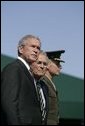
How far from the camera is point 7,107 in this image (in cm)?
413

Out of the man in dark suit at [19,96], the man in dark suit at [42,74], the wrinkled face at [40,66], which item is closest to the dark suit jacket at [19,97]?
the man in dark suit at [19,96]

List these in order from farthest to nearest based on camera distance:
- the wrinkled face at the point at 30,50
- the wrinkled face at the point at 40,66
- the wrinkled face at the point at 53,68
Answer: the wrinkled face at the point at 53,68
the wrinkled face at the point at 40,66
the wrinkled face at the point at 30,50

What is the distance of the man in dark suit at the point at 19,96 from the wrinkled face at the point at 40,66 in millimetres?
580

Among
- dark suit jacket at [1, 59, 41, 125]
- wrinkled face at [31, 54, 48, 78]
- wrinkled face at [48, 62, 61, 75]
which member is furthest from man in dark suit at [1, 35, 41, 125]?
wrinkled face at [48, 62, 61, 75]

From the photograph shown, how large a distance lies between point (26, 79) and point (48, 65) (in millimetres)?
1410

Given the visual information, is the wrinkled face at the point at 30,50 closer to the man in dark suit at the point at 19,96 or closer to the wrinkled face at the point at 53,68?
the man in dark suit at the point at 19,96

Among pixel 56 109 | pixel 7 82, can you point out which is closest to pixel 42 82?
pixel 56 109

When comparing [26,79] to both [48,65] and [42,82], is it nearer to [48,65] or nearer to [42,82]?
[42,82]

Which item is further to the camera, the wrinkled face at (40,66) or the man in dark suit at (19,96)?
the wrinkled face at (40,66)

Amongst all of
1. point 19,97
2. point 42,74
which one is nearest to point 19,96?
point 19,97

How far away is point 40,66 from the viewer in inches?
206

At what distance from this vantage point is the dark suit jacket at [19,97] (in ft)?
13.5

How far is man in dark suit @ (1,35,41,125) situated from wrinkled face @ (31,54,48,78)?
580 millimetres

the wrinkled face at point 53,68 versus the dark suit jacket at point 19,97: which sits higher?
the wrinkled face at point 53,68
